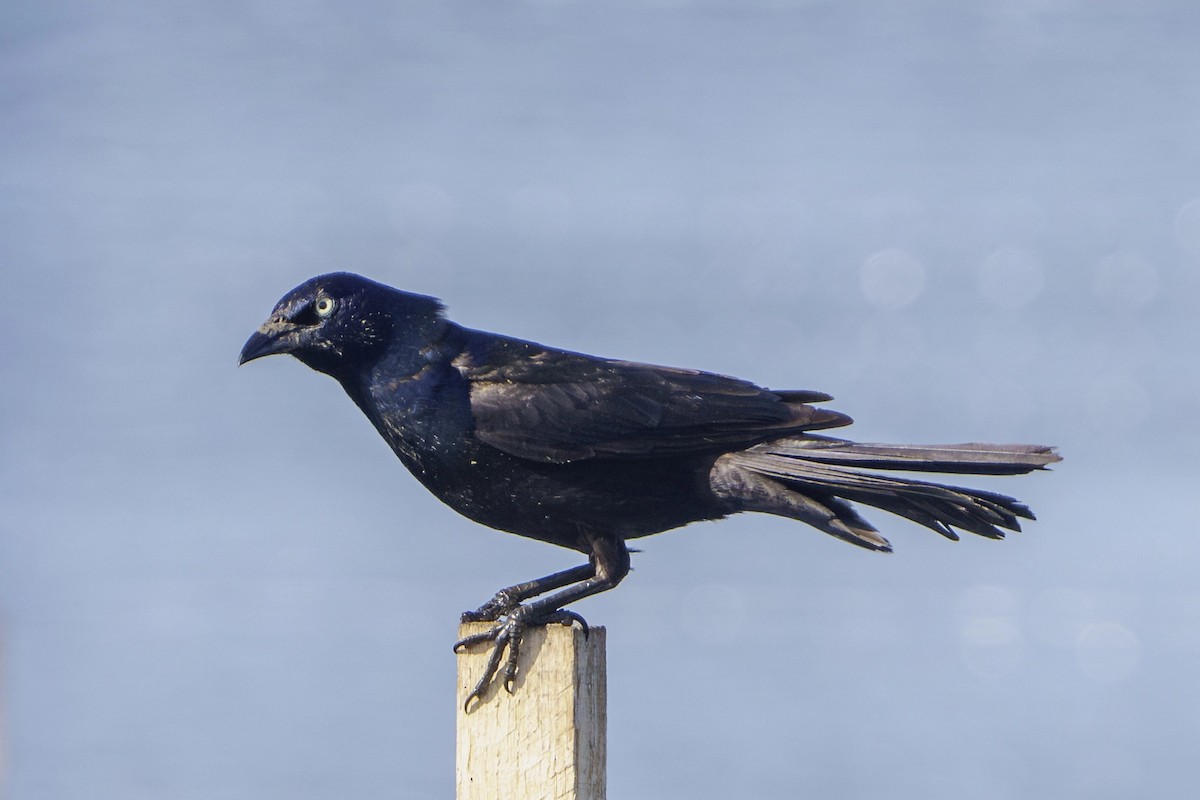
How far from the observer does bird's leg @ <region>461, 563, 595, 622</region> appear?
3.43 meters

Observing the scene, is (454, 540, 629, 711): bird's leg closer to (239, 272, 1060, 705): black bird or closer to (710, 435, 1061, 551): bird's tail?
(239, 272, 1060, 705): black bird

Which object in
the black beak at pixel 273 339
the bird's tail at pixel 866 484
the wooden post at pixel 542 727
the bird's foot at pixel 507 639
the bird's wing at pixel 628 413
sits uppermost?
the black beak at pixel 273 339

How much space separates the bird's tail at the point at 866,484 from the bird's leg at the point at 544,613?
14.9 inches

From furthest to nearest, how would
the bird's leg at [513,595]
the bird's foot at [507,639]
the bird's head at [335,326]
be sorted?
the bird's head at [335,326], the bird's leg at [513,595], the bird's foot at [507,639]

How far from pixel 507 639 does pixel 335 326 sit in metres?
1.27

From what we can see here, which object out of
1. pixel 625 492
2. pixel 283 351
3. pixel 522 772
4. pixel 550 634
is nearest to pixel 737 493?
pixel 625 492

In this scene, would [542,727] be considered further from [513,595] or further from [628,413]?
[628,413]

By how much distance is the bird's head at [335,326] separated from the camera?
3.94m

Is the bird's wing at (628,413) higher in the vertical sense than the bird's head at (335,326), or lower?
lower

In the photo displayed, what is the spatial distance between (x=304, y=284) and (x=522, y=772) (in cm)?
176

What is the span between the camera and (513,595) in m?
3.49

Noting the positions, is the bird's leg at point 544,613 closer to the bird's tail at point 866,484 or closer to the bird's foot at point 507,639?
the bird's foot at point 507,639

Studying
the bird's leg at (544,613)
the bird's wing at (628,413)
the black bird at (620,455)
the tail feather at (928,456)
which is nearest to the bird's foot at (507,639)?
the bird's leg at (544,613)

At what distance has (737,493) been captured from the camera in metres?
3.81
